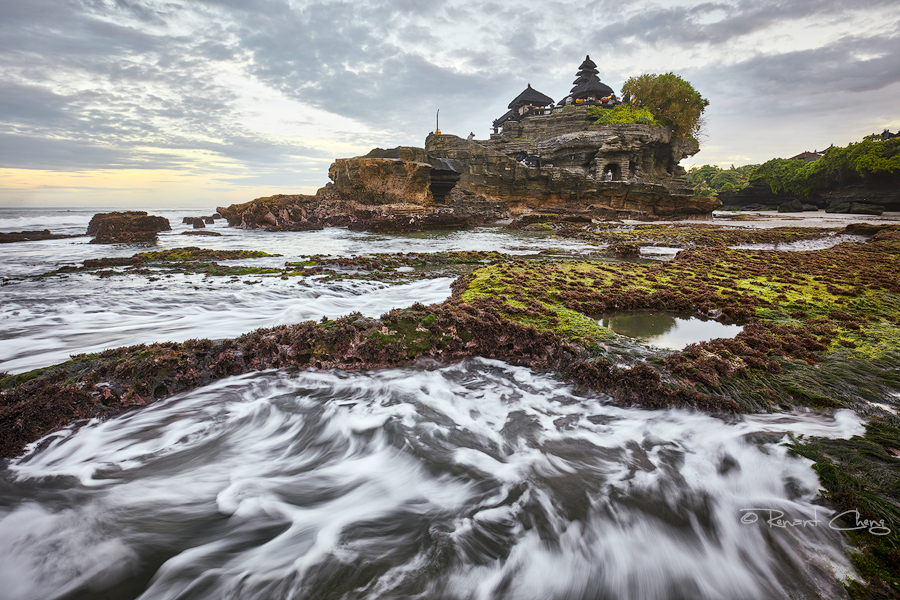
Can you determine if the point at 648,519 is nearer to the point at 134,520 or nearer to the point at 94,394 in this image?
the point at 134,520

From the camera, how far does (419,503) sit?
7.96 feet

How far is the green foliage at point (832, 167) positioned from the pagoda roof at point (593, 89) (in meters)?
28.8

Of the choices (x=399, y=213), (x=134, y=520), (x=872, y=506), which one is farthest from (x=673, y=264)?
(x=399, y=213)

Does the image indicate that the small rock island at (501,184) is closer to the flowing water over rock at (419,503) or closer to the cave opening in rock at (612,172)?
the cave opening in rock at (612,172)

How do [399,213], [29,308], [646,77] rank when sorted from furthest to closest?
[646,77], [399,213], [29,308]

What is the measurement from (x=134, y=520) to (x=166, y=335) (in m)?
3.42

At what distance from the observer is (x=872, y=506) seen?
179 cm

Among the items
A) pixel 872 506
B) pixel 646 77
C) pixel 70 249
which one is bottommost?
pixel 872 506

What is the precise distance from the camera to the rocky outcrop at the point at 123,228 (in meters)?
17.5

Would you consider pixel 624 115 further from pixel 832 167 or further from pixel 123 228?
pixel 123 228

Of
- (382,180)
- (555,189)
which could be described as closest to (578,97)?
(555,189)

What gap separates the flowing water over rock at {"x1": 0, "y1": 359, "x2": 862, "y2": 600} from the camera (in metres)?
1.89

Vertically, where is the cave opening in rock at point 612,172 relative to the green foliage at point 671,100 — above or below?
below

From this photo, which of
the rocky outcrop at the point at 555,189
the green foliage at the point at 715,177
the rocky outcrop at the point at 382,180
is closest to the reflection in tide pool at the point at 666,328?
the rocky outcrop at the point at 382,180
